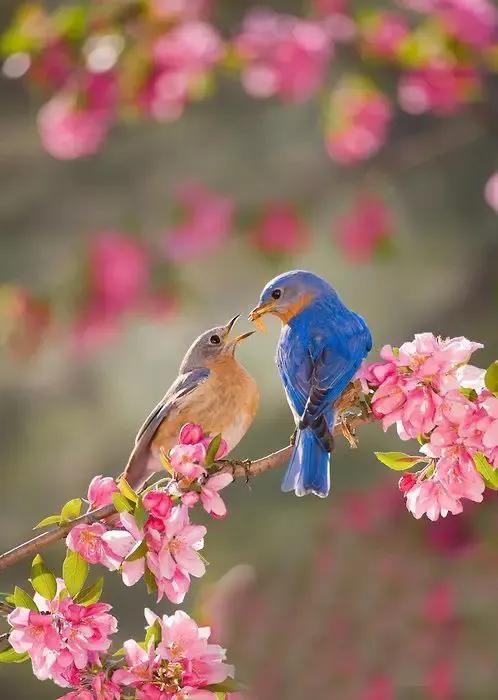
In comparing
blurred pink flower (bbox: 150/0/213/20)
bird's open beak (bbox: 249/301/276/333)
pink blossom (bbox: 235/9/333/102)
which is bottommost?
bird's open beak (bbox: 249/301/276/333)

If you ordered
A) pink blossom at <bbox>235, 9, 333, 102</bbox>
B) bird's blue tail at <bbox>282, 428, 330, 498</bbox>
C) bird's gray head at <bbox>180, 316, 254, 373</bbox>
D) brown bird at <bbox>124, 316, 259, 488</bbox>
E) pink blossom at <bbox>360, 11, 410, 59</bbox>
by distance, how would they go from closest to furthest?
bird's blue tail at <bbox>282, 428, 330, 498</bbox>
brown bird at <bbox>124, 316, 259, 488</bbox>
bird's gray head at <bbox>180, 316, 254, 373</bbox>
pink blossom at <bbox>360, 11, 410, 59</bbox>
pink blossom at <bbox>235, 9, 333, 102</bbox>

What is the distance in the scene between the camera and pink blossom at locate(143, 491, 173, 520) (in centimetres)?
123

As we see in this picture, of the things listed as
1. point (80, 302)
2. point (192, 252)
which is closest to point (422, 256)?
point (192, 252)

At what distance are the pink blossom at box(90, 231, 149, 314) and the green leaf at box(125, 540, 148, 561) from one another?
104 inches

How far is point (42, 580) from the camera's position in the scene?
1.26 metres

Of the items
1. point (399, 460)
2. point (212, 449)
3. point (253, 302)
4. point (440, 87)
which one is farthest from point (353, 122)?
point (212, 449)

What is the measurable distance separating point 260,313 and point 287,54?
251cm

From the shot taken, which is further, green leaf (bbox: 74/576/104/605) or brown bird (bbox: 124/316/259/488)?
brown bird (bbox: 124/316/259/488)

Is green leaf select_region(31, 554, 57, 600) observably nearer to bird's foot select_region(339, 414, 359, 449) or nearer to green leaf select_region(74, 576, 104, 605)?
green leaf select_region(74, 576, 104, 605)

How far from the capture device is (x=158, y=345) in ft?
16.7

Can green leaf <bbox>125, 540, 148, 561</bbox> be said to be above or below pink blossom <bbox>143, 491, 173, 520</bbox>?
below

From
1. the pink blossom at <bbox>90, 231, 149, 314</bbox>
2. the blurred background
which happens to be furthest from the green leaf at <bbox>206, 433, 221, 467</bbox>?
the pink blossom at <bbox>90, 231, 149, 314</bbox>

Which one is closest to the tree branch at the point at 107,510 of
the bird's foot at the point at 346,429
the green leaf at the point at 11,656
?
the bird's foot at the point at 346,429

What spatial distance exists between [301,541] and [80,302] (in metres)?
1.30
